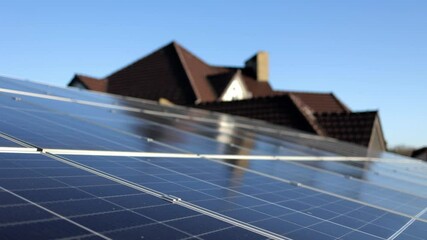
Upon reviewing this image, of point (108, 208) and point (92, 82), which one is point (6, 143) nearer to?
point (108, 208)

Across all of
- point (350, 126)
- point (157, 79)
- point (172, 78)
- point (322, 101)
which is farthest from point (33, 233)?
point (157, 79)

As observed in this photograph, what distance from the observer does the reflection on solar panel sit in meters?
3.26

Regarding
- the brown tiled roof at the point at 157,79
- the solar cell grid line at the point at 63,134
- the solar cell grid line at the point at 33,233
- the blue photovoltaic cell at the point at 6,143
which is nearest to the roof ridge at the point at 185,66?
the brown tiled roof at the point at 157,79

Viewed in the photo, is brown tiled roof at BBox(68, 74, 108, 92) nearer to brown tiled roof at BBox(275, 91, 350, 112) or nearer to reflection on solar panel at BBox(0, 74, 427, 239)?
brown tiled roof at BBox(275, 91, 350, 112)

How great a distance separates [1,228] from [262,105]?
2560 centimetres

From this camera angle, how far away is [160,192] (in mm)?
Answer: 4602

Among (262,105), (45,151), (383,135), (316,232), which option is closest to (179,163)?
(45,151)

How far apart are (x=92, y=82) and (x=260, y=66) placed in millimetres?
18318

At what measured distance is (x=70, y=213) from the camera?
3.23 m

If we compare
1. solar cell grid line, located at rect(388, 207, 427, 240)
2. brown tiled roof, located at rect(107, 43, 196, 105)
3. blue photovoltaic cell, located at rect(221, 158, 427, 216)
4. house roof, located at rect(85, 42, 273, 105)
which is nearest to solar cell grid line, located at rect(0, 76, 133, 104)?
blue photovoltaic cell, located at rect(221, 158, 427, 216)

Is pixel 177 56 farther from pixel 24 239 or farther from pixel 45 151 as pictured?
pixel 24 239

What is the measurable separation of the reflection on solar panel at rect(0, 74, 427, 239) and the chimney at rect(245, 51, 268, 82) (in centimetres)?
4048

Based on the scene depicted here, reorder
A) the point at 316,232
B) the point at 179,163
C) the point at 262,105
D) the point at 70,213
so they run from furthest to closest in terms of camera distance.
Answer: the point at 262,105 → the point at 179,163 → the point at 316,232 → the point at 70,213

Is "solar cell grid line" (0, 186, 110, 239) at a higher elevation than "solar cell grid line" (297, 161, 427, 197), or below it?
higher
